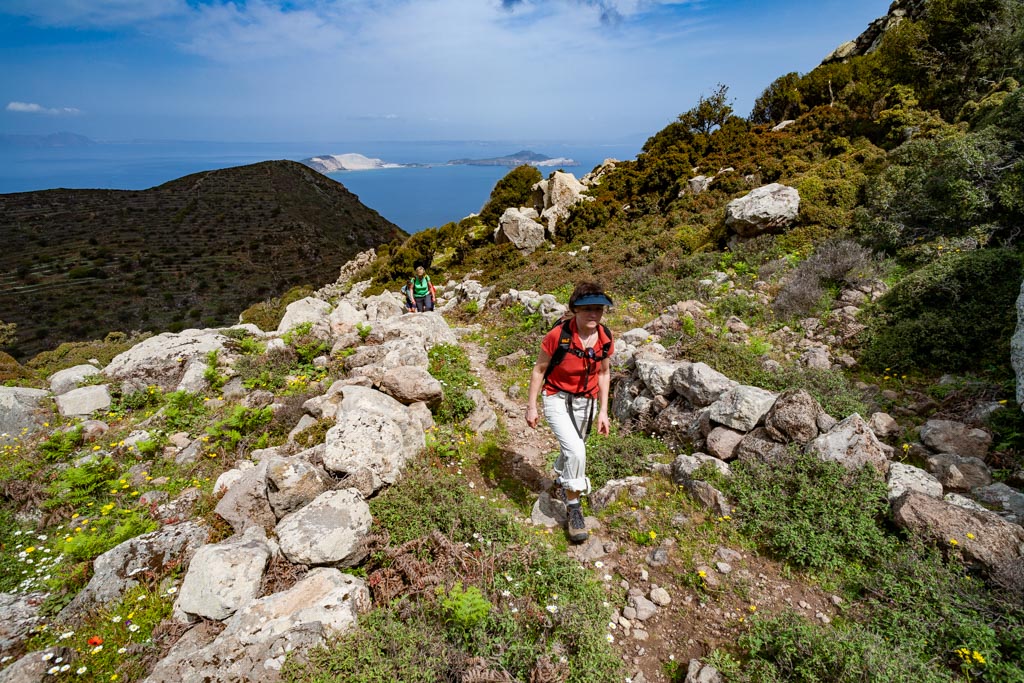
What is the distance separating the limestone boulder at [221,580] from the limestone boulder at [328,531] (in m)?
0.27

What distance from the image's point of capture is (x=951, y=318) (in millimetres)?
7348

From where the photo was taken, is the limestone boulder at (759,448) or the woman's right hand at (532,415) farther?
the limestone boulder at (759,448)

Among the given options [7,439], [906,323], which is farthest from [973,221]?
[7,439]

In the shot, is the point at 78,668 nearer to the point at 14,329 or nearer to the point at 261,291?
the point at 14,329

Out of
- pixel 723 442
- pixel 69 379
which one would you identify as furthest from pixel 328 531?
pixel 69 379

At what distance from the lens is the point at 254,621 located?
10.8 ft

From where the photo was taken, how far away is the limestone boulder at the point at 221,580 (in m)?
3.57

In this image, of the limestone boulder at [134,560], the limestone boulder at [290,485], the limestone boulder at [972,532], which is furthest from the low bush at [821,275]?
the limestone boulder at [134,560]

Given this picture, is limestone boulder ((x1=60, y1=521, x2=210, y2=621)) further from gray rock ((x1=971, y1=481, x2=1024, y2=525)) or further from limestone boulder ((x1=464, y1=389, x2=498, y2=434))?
gray rock ((x1=971, y1=481, x2=1024, y2=525))

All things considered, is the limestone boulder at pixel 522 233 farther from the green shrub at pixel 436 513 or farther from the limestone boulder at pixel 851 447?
the green shrub at pixel 436 513

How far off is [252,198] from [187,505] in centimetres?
5678

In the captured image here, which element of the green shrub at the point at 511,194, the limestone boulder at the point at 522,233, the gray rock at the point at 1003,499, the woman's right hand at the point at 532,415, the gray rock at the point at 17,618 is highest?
the green shrub at the point at 511,194

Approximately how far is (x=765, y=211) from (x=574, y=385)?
41.5 feet

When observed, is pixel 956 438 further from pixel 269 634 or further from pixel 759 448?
pixel 269 634
